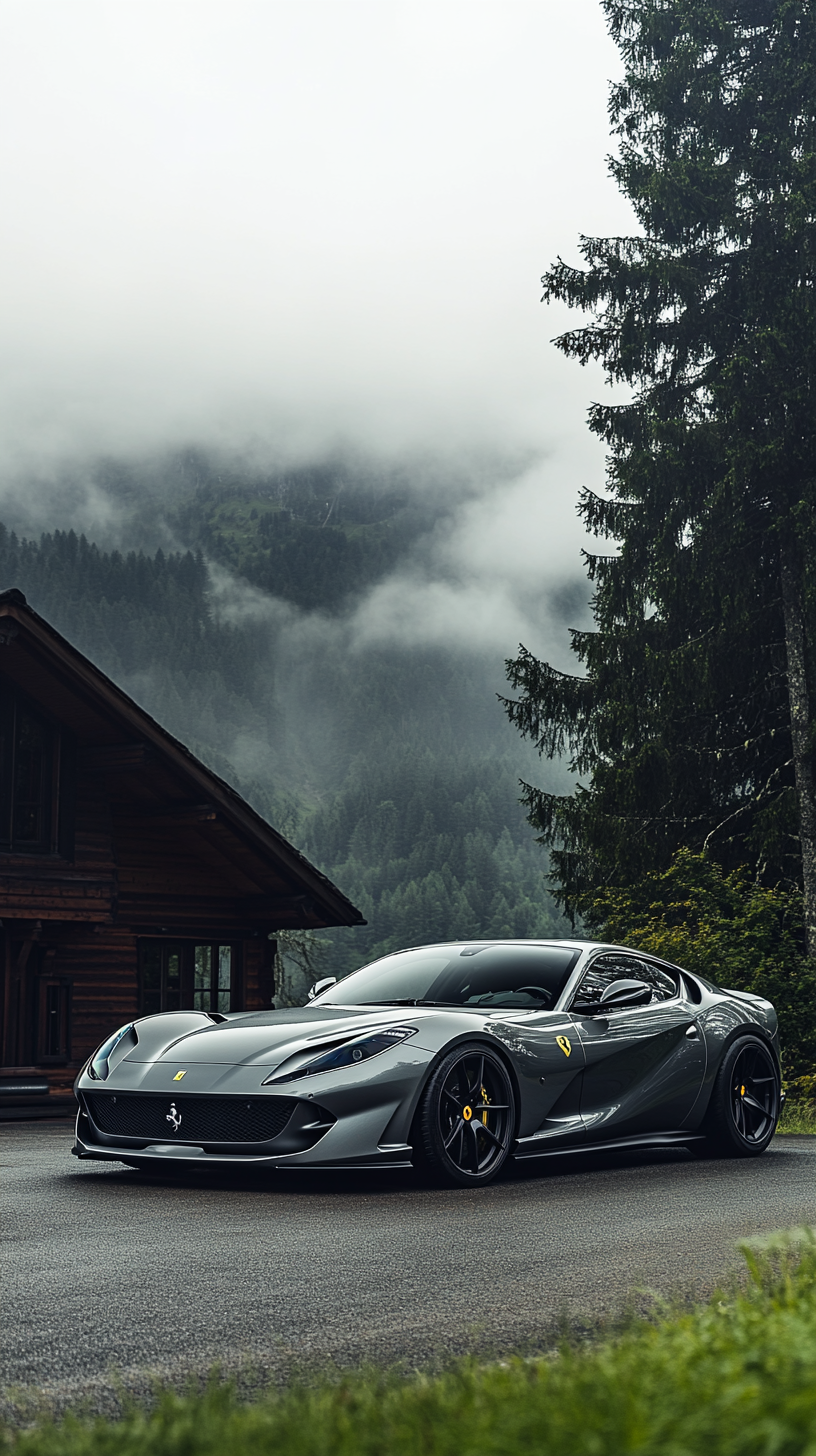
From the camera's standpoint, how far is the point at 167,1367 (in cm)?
357

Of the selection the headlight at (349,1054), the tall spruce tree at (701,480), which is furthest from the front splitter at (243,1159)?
the tall spruce tree at (701,480)

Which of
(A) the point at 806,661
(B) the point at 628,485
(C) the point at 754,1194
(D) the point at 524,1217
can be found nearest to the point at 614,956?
(C) the point at 754,1194

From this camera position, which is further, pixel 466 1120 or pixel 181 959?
pixel 181 959

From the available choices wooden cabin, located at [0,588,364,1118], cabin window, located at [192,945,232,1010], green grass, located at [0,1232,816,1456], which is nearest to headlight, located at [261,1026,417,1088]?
green grass, located at [0,1232,816,1456]

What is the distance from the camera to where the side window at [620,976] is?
8812mm

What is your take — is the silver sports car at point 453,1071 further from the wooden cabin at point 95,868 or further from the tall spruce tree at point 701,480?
the tall spruce tree at point 701,480

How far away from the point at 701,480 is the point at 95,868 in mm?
12535

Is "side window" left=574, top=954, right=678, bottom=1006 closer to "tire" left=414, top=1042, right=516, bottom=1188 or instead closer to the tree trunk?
"tire" left=414, top=1042, right=516, bottom=1188

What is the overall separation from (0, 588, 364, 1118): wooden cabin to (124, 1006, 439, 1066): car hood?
11397 mm

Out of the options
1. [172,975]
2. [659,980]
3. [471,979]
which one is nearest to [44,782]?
[172,975]

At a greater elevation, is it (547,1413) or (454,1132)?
(454,1132)

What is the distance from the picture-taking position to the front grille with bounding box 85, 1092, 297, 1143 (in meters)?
7.18

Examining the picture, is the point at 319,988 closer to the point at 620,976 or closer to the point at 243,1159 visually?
the point at 620,976

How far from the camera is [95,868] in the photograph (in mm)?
20469
